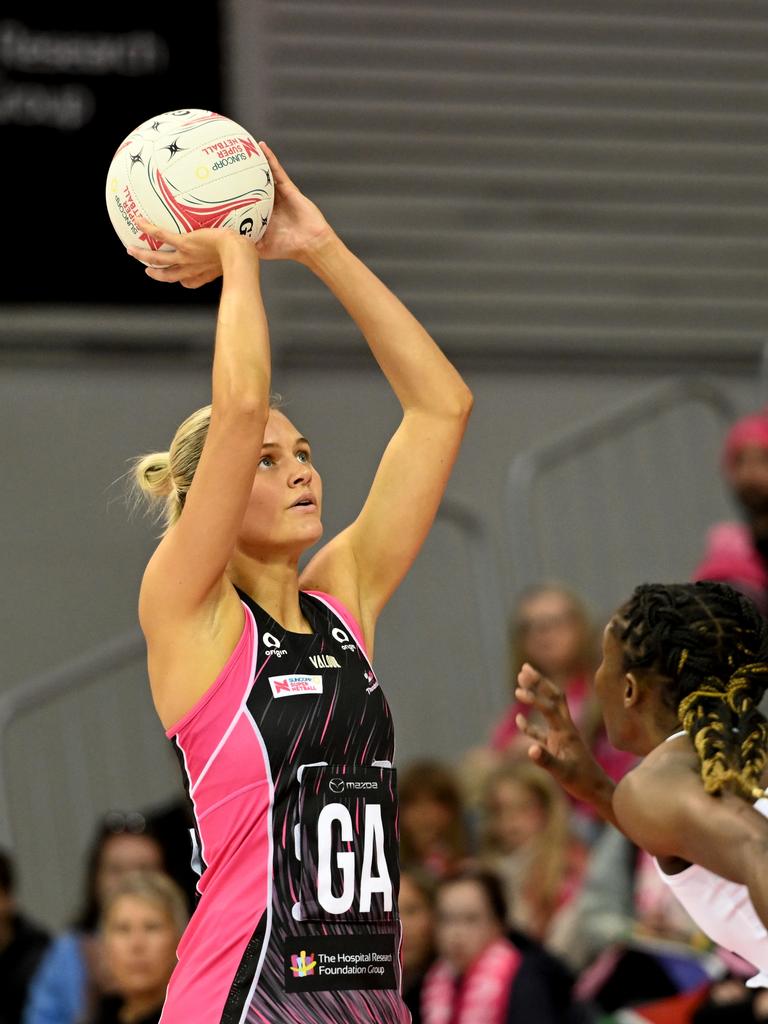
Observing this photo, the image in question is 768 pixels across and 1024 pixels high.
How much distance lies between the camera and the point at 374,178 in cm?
901

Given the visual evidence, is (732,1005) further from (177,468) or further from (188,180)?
(188,180)

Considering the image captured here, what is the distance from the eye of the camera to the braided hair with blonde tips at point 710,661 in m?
3.25

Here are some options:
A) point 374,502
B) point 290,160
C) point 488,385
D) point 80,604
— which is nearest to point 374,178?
point 290,160

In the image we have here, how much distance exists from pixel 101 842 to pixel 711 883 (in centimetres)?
392

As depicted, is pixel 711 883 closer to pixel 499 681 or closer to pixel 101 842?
pixel 101 842

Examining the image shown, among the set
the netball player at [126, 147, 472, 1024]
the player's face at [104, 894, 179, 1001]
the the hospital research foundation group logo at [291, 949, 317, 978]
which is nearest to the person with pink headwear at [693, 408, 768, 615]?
the player's face at [104, 894, 179, 1001]

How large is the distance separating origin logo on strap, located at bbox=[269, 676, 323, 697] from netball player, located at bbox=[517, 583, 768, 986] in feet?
1.61

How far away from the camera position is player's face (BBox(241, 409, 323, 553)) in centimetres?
353

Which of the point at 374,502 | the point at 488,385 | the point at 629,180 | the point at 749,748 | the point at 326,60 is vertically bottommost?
the point at 749,748

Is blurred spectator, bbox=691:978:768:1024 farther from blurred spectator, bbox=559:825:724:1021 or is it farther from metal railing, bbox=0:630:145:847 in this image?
metal railing, bbox=0:630:145:847

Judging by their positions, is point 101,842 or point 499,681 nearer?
point 101,842

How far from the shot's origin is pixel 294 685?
3.34m

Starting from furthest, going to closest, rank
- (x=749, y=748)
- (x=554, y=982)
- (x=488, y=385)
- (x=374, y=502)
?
(x=488, y=385) < (x=554, y=982) < (x=374, y=502) < (x=749, y=748)

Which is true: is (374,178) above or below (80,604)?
above
